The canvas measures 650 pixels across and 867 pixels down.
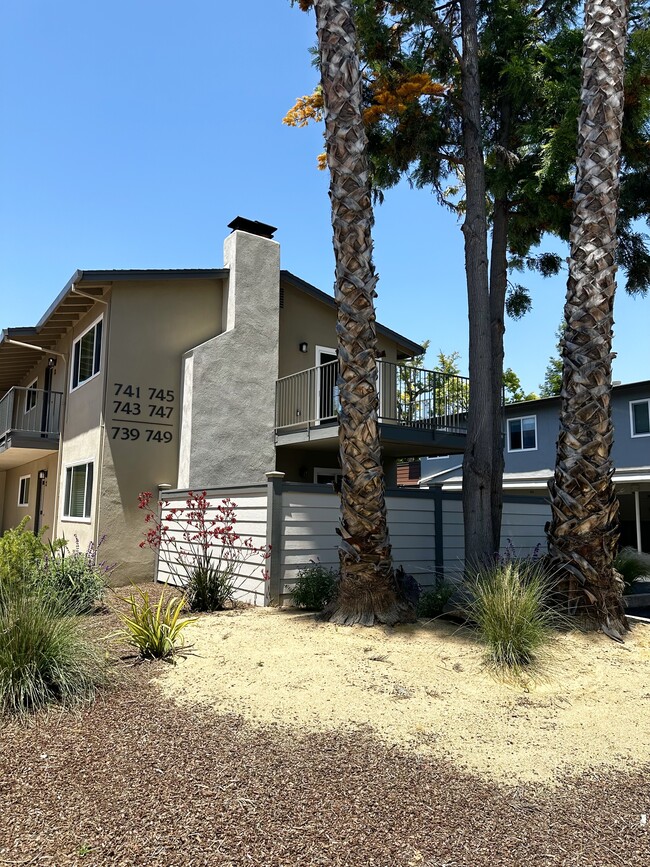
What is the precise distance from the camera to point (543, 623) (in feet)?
20.3

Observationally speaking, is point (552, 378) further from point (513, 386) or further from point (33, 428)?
point (33, 428)

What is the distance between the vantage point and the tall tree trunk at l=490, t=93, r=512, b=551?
984 centimetres

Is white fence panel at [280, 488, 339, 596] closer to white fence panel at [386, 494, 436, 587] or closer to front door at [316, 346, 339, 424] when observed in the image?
white fence panel at [386, 494, 436, 587]

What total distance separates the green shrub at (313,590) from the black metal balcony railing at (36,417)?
959 cm

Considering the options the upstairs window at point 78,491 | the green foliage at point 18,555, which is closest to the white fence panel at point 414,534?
the green foliage at point 18,555

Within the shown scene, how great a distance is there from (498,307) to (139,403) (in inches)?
297

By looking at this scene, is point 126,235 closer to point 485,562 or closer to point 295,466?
point 295,466

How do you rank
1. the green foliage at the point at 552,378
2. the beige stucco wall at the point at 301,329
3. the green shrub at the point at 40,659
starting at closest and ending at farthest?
1. the green shrub at the point at 40,659
2. the beige stucco wall at the point at 301,329
3. the green foliage at the point at 552,378

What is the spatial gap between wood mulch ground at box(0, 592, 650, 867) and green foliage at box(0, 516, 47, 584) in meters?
2.56

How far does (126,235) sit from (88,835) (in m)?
13.2

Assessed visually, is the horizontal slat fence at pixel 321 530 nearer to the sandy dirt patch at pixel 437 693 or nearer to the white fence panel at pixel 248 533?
the white fence panel at pixel 248 533

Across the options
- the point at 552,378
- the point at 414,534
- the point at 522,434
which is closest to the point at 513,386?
the point at 552,378

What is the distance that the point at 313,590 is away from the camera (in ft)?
28.0

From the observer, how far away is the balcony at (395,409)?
13945 mm
